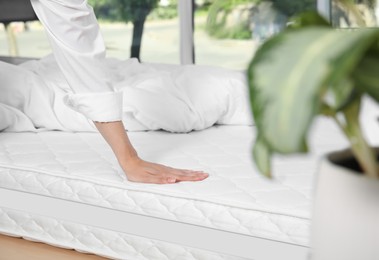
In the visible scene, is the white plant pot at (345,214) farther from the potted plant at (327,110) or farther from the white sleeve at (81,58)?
the white sleeve at (81,58)

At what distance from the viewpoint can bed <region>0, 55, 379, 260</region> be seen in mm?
1649

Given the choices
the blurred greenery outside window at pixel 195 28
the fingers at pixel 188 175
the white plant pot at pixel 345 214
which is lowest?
the blurred greenery outside window at pixel 195 28

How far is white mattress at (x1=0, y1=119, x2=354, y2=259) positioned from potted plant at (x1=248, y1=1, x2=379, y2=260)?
2.38 ft

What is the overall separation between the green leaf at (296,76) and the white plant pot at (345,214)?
12 cm

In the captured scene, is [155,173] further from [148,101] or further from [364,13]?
[364,13]

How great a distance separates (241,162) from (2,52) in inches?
179

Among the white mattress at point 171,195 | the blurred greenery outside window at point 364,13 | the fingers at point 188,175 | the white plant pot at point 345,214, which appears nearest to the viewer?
the white plant pot at point 345,214

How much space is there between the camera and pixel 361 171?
0.88 meters

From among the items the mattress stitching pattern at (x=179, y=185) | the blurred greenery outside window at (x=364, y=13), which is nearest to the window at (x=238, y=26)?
the blurred greenery outside window at (x=364, y=13)

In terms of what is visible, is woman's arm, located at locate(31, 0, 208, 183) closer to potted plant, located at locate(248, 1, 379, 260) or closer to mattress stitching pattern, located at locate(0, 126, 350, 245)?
mattress stitching pattern, located at locate(0, 126, 350, 245)

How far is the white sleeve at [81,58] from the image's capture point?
1.97 m

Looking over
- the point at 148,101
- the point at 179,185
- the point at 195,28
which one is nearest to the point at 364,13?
the point at 195,28

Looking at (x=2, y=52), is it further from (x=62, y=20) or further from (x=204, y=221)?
(x=204, y=221)

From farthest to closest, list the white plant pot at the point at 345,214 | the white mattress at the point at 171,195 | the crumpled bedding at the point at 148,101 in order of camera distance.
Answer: the crumpled bedding at the point at 148,101 < the white mattress at the point at 171,195 < the white plant pot at the point at 345,214
